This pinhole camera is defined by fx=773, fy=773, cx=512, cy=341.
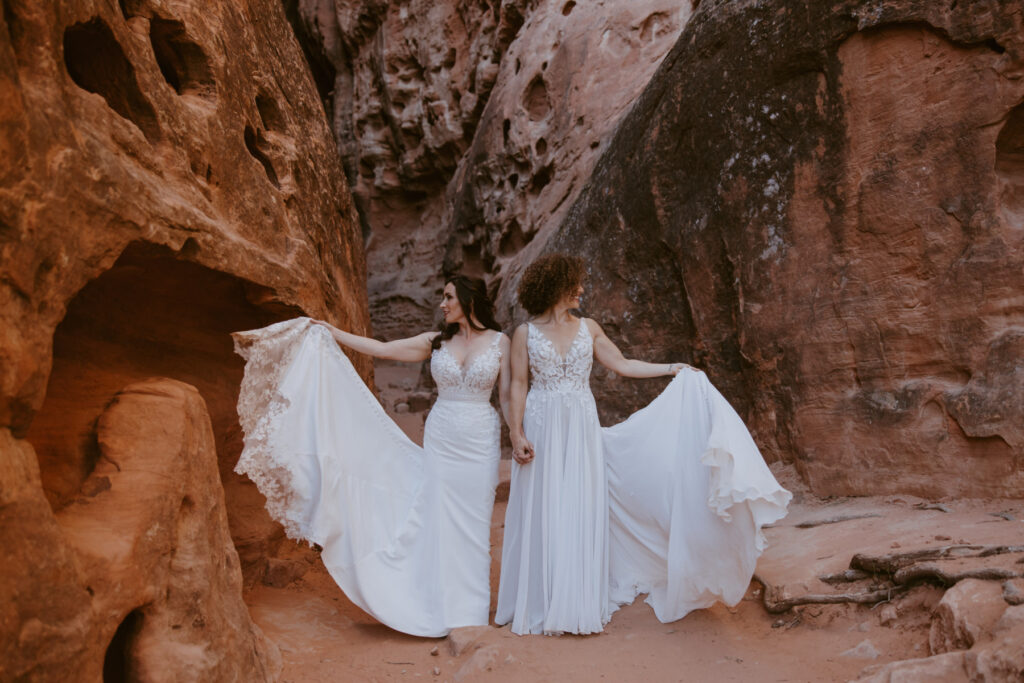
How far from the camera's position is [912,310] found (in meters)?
5.09

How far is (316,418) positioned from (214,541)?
93cm

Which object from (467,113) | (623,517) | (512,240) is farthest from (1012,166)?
(467,113)

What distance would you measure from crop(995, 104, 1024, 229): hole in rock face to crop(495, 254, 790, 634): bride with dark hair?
226 centimetres

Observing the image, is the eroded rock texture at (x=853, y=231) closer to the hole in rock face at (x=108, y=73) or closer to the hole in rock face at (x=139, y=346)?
the hole in rock face at (x=139, y=346)

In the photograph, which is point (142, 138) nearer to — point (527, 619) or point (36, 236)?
point (36, 236)

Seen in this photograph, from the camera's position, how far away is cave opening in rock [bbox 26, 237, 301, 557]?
3.35 m

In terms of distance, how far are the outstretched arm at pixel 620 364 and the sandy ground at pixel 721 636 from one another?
1271 mm

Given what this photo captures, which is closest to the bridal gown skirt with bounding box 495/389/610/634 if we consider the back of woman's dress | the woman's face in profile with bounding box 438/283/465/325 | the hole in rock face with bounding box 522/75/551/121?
the back of woman's dress

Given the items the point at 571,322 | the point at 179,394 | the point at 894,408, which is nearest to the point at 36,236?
the point at 179,394

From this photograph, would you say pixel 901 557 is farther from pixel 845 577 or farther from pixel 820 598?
pixel 820 598

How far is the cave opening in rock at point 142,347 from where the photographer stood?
11.0 feet

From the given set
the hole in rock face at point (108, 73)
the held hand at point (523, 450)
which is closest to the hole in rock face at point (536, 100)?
Result: the held hand at point (523, 450)

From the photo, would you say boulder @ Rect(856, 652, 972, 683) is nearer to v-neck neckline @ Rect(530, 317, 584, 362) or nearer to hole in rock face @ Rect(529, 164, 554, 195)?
v-neck neckline @ Rect(530, 317, 584, 362)

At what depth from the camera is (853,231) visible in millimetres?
5320
